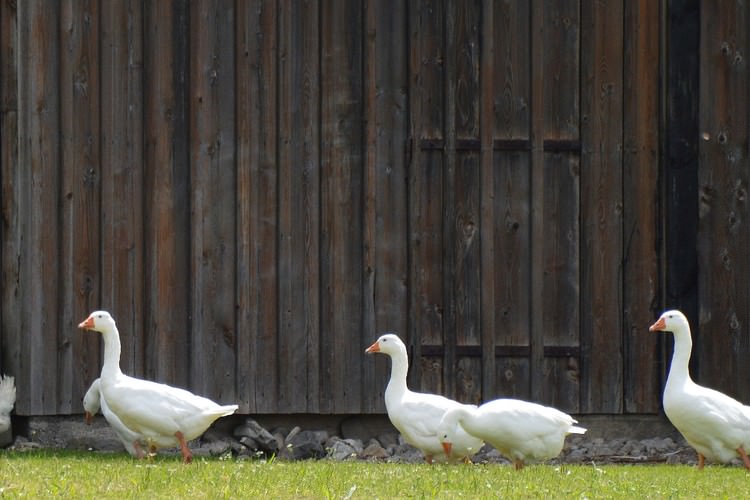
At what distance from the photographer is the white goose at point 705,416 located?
1172cm

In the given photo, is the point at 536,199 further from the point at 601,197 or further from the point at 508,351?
the point at 508,351

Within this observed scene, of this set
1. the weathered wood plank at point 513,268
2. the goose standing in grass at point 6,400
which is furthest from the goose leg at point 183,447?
the weathered wood plank at point 513,268

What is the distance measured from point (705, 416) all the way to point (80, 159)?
5748 millimetres

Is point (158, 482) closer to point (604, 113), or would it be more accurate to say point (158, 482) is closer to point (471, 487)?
point (471, 487)

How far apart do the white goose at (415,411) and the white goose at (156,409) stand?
1.32 m

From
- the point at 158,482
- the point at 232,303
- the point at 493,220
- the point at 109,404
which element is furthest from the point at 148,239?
the point at 158,482

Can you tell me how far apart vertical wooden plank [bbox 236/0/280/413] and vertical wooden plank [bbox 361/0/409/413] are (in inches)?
32.3

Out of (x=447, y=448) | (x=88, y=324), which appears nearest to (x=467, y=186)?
(x=447, y=448)

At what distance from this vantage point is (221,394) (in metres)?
13.3

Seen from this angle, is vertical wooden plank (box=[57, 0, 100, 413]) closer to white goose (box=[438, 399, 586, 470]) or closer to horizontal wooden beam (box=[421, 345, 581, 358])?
horizontal wooden beam (box=[421, 345, 581, 358])

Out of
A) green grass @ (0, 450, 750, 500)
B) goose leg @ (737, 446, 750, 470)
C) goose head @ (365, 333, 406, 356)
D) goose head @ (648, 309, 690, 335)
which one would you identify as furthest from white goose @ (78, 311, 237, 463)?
goose leg @ (737, 446, 750, 470)

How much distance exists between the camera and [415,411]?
39.6 ft

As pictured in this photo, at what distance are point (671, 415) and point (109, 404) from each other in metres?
4.44

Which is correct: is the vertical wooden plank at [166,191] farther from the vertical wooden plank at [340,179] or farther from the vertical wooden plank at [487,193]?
the vertical wooden plank at [487,193]
